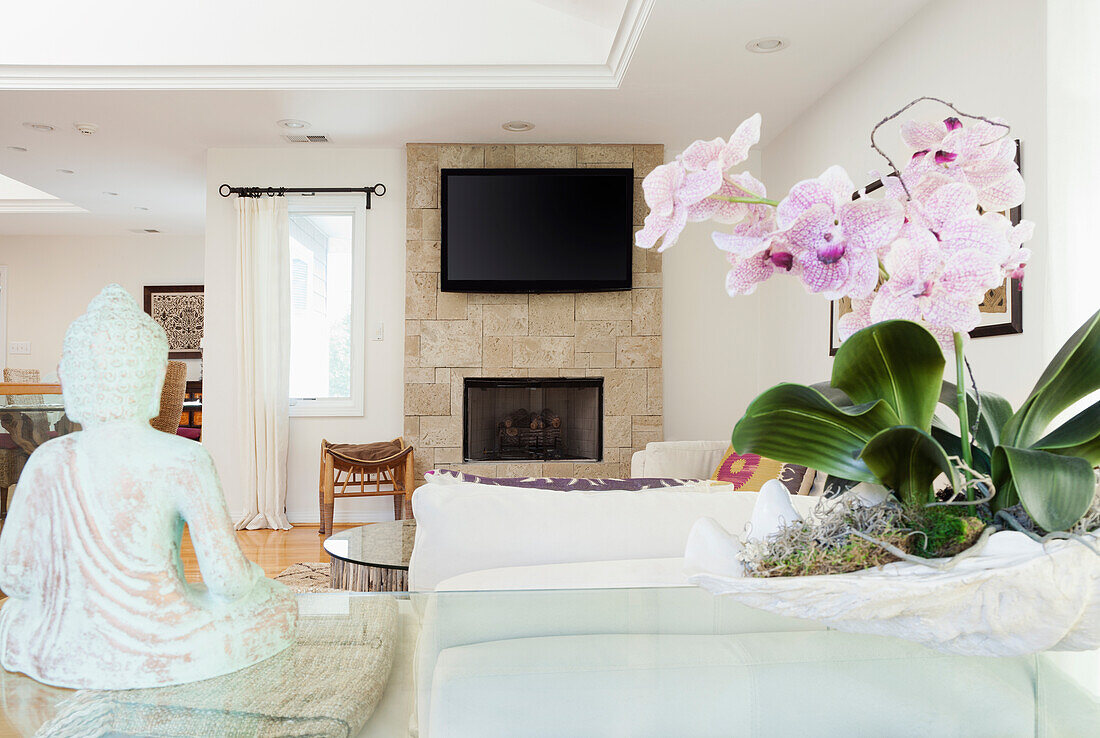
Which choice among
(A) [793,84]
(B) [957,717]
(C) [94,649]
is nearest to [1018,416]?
(B) [957,717]

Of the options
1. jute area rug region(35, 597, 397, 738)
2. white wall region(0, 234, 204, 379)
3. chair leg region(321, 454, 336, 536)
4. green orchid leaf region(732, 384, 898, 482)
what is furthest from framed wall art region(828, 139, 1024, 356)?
white wall region(0, 234, 204, 379)

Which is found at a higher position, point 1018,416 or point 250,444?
point 1018,416

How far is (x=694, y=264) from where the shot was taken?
18.0 feet

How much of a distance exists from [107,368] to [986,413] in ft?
2.20

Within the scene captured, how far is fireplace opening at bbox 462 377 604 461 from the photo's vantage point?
5.34 metres

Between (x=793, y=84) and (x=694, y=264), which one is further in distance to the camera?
(x=694, y=264)

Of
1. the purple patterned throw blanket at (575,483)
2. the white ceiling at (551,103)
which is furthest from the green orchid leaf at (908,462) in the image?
the white ceiling at (551,103)

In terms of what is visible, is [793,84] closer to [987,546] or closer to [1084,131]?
[1084,131]

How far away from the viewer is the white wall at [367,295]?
5.43 metres

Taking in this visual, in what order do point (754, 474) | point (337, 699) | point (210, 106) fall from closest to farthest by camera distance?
point (337, 699)
point (754, 474)
point (210, 106)

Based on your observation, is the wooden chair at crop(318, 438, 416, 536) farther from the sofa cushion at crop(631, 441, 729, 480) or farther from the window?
the sofa cushion at crop(631, 441, 729, 480)

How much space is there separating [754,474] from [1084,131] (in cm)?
166

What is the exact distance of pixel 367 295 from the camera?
214 inches

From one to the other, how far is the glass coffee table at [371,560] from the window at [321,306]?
2.86 meters
